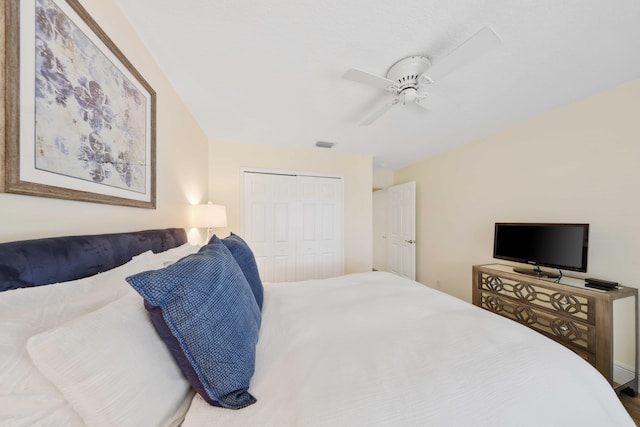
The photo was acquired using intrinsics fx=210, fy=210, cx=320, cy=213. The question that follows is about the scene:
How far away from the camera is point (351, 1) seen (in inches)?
42.5

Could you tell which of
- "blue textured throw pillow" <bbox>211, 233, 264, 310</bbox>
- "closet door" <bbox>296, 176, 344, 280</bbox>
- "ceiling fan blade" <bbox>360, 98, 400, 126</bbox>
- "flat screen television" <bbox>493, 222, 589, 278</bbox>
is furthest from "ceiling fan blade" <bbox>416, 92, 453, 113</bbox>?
"blue textured throw pillow" <bbox>211, 233, 264, 310</bbox>

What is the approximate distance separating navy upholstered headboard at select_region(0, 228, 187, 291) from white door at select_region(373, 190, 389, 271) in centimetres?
418

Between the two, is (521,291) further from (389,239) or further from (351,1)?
(351,1)

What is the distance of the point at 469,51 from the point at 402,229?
3.12 m

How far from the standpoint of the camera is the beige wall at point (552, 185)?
171cm

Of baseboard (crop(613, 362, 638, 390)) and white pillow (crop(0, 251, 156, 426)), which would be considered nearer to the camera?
white pillow (crop(0, 251, 156, 426))

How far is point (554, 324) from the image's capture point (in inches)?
69.8

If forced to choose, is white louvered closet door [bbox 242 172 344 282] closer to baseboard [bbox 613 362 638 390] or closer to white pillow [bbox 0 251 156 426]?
white pillow [bbox 0 251 156 426]

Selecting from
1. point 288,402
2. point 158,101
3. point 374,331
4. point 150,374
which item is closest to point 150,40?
point 158,101

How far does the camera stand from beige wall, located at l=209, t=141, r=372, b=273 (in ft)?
9.77

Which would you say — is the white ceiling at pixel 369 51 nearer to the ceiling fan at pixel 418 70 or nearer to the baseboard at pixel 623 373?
the ceiling fan at pixel 418 70

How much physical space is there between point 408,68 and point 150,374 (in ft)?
6.52

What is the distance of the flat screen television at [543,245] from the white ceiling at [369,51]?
3.89 feet

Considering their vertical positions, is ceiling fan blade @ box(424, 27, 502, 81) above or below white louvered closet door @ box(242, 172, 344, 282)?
above
